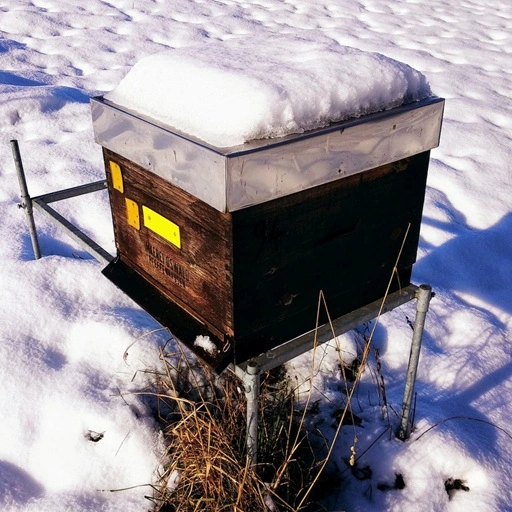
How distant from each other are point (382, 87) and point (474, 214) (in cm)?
244

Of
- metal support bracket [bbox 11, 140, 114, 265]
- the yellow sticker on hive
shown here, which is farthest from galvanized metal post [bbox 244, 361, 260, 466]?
metal support bracket [bbox 11, 140, 114, 265]

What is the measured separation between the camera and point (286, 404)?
7.23 ft

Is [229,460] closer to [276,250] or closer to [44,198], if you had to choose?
[276,250]

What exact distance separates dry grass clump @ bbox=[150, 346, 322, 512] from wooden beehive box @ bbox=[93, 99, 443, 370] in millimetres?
311

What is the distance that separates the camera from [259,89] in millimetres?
1444

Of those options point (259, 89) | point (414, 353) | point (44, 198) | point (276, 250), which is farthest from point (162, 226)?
point (44, 198)

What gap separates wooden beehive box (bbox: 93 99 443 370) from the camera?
1.45 metres

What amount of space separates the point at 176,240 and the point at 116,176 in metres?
0.32

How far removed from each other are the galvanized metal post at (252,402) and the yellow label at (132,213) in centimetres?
58

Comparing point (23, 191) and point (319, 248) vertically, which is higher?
point (319, 248)

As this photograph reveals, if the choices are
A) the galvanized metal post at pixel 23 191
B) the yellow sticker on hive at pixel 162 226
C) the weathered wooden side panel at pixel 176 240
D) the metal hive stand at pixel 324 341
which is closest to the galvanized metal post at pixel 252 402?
the metal hive stand at pixel 324 341

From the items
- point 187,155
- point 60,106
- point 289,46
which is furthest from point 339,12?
point 187,155

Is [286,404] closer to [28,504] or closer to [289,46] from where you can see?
[28,504]

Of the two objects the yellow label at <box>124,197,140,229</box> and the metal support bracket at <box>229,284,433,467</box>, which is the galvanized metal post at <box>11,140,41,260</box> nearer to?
the yellow label at <box>124,197,140,229</box>
